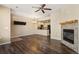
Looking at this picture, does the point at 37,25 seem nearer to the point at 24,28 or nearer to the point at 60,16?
the point at 24,28

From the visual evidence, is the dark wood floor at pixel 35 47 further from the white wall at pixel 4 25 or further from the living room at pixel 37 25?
the white wall at pixel 4 25

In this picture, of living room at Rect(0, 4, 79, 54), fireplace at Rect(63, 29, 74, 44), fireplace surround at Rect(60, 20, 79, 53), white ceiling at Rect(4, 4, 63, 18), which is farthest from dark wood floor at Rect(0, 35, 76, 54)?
white ceiling at Rect(4, 4, 63, 18)

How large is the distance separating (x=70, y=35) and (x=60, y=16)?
63cm

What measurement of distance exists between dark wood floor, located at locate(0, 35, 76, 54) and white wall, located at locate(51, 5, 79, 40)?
0.25 meters

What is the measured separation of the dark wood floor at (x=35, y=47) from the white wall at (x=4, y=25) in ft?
0.62

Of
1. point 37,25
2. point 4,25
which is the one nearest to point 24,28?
point 37,25

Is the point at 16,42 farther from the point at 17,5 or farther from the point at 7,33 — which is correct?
the point at 17,5

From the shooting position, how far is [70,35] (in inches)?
96.2

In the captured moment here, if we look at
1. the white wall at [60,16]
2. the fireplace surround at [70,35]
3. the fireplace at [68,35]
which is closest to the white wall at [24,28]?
the white wall at [60,16]

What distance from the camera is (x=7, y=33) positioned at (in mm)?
2164

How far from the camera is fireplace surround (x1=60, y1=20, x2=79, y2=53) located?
2.27m

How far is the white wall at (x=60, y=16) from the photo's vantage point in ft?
7.05

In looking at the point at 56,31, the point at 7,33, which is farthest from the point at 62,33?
the point at 7,33
